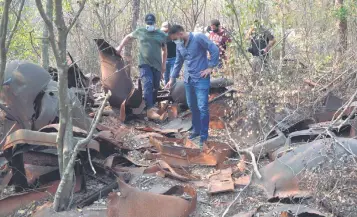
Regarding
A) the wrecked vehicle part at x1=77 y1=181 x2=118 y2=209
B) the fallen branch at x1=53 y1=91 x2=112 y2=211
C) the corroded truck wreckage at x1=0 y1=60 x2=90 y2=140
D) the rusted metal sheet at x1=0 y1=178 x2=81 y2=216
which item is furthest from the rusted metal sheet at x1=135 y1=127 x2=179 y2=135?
the fallen branch at x1=53 y1=91 x2=112 y2=211

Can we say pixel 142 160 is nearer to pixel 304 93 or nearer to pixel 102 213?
pixel 102 213

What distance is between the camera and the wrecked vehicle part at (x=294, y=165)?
407cm

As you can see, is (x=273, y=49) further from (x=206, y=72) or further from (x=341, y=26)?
(x=341, y=26)

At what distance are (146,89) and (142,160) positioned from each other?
2195mm

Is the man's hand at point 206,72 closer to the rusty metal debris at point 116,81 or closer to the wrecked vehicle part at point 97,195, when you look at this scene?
the rusty metal debris at point 116,81

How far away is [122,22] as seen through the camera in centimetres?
1391

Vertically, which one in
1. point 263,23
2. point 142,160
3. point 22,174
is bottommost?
point 142,160

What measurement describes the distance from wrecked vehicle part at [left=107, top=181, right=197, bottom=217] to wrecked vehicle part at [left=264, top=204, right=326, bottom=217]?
2.59 feet

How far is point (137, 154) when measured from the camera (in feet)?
19.2

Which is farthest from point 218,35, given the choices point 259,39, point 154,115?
point 154,115

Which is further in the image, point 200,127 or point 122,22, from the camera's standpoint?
point 122,22

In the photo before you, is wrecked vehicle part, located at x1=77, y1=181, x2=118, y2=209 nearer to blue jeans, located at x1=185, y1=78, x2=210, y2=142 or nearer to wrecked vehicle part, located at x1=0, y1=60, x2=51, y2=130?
wrecked vehicle part, located at x1=0, y1=60, x2=51, y2=130

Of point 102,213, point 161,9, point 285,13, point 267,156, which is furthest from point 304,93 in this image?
point 161,9

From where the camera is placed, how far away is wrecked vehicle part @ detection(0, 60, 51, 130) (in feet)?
16.9
